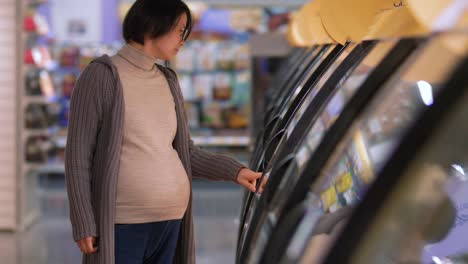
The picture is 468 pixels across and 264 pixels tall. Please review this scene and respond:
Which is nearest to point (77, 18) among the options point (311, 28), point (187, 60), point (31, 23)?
point (187, 60)

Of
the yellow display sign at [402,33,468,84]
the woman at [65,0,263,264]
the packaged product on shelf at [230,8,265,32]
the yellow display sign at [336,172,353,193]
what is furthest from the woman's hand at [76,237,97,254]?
the packaged product on shelf at [230,8,265,32]

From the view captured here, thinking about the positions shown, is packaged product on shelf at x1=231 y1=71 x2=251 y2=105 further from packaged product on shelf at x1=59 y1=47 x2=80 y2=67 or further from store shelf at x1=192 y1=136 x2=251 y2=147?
packaged product on shelf at x1=59 y1=47 x2=80 y2=67

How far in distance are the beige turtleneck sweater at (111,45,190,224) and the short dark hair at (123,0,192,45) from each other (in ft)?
0.19

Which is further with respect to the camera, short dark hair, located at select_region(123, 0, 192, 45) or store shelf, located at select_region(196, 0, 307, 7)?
store shelf, located at select_region(196, 0, 307, 7)

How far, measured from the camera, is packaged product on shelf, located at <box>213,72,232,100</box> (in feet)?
34.5

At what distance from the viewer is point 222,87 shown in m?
10.5

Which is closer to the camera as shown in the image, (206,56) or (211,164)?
(211,164)

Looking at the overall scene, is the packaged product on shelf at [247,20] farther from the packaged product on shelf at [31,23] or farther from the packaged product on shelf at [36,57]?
the packaged product on shelf at [31,23]

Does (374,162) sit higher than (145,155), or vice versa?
(374,162)

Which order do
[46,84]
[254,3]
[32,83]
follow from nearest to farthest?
[32,83] → [46,84] → [254,3]

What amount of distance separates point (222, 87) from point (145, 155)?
25.8 feet

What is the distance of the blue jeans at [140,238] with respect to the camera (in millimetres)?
2705

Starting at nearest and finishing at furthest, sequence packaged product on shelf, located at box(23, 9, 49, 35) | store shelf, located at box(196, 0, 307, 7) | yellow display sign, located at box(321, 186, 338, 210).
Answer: yellow display sign, located at box(321, 186, 338, 210)
packaged product on shelf, located at box(23, 9, 49, 35)
store shelf, located at box(196, 0, 307, 7)

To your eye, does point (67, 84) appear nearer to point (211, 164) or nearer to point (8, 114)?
point (8, 114)
